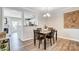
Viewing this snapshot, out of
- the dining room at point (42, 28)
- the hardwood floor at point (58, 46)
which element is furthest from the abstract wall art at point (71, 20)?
the hardwood floor at point (58, 46)

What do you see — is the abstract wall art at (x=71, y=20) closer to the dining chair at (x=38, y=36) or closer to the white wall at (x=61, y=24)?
the white wall at (x=61, y=24)

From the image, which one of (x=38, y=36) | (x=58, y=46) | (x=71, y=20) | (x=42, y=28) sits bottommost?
(x=58, y=46)

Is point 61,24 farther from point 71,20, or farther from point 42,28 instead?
point 42,28

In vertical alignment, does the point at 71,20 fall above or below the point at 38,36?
above

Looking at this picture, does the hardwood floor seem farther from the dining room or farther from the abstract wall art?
the abstract wall art

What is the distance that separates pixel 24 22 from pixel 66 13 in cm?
72

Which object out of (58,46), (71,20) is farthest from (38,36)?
(71,20)

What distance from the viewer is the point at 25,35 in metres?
1.78

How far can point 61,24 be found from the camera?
5.81 feet

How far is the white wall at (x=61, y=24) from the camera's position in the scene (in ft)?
5.73

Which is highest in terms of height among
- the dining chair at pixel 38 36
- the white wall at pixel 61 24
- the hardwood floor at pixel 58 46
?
the white wall at pixel 61 24
